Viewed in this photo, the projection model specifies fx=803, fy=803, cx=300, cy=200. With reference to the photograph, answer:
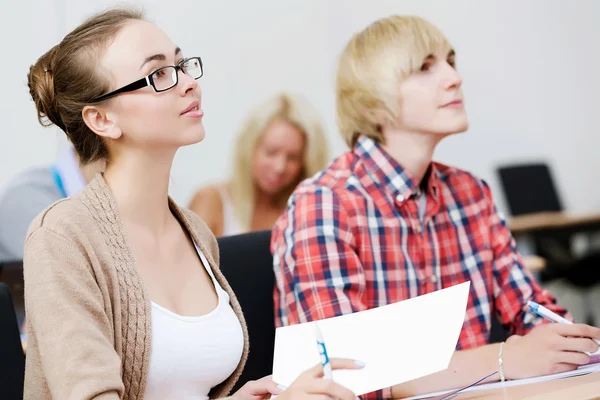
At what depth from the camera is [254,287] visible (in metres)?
1.71

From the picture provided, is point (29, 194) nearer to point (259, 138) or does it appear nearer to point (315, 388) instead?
point (259, 138)

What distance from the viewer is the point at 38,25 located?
3.02 metres

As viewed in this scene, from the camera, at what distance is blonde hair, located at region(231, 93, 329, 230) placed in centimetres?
378

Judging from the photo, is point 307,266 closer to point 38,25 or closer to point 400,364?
point 400,364

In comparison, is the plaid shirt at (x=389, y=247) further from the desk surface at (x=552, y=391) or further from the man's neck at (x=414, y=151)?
the desk surface at (x=552, y=391)

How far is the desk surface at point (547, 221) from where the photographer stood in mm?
4422

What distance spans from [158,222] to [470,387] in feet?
1.96

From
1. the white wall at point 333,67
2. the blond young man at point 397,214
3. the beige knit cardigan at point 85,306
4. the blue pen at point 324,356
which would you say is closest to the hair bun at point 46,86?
the beige knit cardigan at point 85,306

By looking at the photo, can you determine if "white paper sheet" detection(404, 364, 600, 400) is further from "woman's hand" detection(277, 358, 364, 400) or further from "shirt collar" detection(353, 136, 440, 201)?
"shirt collar" detection(353, 136, 440, 201)

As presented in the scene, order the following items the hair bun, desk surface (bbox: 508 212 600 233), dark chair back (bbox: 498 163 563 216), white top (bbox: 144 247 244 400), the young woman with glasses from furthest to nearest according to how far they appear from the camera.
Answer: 1. dark chair back (bbox: 498 163 563 216)
2. desk surface (bbox: 508 212 600 233)
3. the hair bun
4. white top (bbox: 144 247 244 400)
5. the young woman with glasses

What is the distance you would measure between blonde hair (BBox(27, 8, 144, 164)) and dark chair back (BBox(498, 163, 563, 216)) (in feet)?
12.3

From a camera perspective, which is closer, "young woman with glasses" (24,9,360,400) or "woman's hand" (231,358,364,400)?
"woman's hand" (231,358,364,400)

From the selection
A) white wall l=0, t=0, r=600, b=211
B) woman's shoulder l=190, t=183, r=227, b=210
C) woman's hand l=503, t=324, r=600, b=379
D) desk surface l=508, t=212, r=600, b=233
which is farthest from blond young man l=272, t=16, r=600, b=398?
desk surface l=508, t=212, r=600, b=233

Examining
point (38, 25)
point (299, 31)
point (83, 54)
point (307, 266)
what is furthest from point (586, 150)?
point (83, 54)
